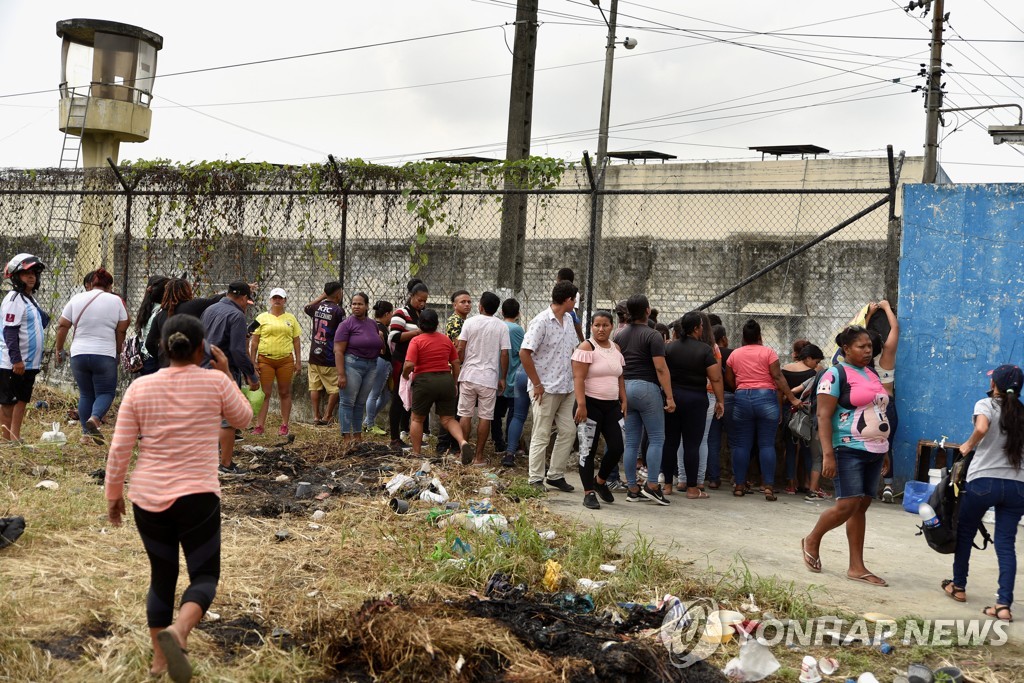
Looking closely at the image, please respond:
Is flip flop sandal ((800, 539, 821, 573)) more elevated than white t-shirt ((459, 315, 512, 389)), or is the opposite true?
white t-shirt ((459, 315, 512, 389))

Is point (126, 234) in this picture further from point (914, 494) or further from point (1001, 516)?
point (1001, 516)

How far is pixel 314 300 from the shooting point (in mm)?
11539

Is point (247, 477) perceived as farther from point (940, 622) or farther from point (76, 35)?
point (76, 35)

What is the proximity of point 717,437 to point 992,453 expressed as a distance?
12.1 ft

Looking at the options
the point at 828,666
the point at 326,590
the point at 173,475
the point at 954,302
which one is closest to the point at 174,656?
the point at 173,475

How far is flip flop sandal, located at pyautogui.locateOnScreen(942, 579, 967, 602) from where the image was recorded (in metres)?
5.74

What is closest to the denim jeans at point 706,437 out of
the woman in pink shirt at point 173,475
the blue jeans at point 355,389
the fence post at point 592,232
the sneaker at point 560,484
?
the sneaker at point 560,484

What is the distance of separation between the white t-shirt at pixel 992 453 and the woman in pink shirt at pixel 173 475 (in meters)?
4.20

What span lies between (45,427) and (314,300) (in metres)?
3.23

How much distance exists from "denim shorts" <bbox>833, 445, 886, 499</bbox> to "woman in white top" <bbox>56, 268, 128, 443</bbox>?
665 centimetres

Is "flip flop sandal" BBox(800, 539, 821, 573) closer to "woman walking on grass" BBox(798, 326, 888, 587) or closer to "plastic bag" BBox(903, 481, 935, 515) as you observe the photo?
"woman walking on grass" BBox(798, 326, 888, 587)

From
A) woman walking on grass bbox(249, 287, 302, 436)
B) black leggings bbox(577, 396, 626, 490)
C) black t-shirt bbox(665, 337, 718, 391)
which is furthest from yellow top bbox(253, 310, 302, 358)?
black t-shirt bbox(665, 337, 718, 391)

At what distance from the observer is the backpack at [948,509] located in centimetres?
568

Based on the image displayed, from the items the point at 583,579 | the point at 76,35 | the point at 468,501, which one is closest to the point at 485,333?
the point at 468,501
